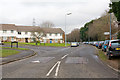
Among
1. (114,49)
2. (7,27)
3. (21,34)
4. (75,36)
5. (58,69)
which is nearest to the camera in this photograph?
(58,69)

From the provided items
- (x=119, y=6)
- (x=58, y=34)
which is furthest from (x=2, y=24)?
(x=119, y=6)

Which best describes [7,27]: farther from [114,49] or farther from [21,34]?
[114,49]

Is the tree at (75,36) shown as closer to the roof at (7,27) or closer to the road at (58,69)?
the roof at (7,27)

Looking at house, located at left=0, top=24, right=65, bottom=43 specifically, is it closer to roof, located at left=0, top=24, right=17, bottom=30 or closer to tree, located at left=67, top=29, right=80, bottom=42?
roof, located at left=0, top=24, right=17, bottom=30

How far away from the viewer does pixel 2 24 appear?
200 ft

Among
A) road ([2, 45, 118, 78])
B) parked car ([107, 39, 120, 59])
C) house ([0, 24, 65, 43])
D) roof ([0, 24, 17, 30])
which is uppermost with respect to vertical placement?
roof ([0, 24, 17, 30])

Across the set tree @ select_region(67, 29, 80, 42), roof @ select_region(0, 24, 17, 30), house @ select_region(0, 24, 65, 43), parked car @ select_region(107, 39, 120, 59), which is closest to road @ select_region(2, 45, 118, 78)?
parked car @ select_region(107, 39, 120, 59)

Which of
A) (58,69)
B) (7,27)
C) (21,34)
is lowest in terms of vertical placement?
(58,69)

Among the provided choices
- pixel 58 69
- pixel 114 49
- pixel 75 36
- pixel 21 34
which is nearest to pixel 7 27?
pixel 21 34

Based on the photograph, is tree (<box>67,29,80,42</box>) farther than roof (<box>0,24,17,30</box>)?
Yes

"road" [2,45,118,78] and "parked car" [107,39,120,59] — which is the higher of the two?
"parked car" [107,39,120,59]

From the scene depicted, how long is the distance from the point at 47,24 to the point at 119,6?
69.2m

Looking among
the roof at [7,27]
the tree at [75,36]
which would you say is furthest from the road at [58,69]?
the tree at [75,36]

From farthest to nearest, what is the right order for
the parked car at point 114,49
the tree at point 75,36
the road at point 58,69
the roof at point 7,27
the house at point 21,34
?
the tree at point 75,36, the roof at point 7,27, the house at point 21,34, the parked car at point 114,49, the road at point 58,69
